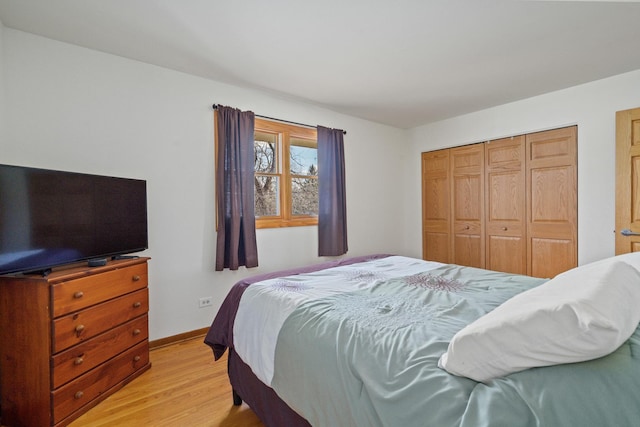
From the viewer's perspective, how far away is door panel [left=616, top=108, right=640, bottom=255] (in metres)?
2.52

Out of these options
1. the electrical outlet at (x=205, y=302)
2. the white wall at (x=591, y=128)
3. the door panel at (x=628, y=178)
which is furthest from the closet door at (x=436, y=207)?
the electrical outlet at (x=205, y=302)

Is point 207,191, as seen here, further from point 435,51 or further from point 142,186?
point 435,51

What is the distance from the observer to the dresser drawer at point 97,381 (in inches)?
62.8

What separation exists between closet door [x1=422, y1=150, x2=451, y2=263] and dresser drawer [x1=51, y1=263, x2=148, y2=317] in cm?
367

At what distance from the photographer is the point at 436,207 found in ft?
14.1

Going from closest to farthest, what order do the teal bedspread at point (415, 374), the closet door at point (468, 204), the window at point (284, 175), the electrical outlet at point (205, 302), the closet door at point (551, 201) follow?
the teal bedspread at point (415, 374), the electrical outlet at point (205, 302), the closet door at point (551, 201), the window at point (284, 175), the closet door at point (468, 204)

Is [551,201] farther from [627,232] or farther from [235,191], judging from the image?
[235,191]

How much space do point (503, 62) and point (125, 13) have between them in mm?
2873

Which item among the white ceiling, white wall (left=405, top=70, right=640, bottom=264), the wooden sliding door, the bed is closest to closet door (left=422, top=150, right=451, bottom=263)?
the wooden sliding door

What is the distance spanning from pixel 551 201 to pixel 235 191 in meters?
3.37

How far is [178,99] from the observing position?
2.67 meters


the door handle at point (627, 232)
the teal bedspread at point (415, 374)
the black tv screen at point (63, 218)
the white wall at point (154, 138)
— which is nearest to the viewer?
the teal bedspread at point (415, 374)

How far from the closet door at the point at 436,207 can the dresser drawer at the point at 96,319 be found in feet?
12.0

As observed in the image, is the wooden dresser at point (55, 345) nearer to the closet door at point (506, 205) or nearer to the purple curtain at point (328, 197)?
the purple curtain at point (328, 197)
